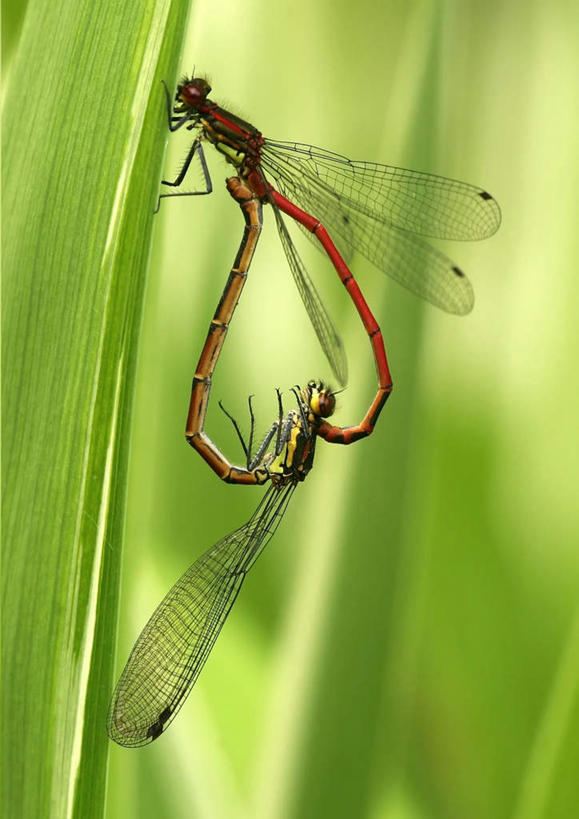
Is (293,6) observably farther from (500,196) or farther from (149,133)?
(149,133)

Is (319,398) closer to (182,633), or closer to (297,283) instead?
(297,283)

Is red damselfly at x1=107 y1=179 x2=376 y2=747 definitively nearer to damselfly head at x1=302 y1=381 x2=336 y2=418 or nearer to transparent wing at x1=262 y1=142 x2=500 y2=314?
damselfly head at x1=302 y1=381 x2=336 y2=418

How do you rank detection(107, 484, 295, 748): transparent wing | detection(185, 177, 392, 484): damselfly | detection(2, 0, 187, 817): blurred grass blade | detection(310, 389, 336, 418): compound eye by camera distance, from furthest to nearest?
detection(310, 389, 336, 418): compound eye → detection(185, 177, 392, 484): damselfly → detection(107, 484, 295, 748): transparent wing → detection(2, 0, 187, 817): blurred grass blade

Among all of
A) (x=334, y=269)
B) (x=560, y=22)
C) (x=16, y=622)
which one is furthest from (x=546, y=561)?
(x=560, y=22)

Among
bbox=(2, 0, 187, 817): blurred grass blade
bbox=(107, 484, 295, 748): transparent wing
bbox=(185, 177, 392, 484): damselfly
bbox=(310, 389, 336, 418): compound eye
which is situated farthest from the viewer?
bbox=(310, 389, 336, 418): compound eye

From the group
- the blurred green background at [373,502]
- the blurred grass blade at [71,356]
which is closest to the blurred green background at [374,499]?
the blurred green background at [373,502]

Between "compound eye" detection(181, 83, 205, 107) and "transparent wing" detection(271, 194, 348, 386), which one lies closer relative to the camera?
"compound eye" detection(181, 83, 205, 107)

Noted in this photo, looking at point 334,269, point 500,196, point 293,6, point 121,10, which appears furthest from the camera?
point 500,196

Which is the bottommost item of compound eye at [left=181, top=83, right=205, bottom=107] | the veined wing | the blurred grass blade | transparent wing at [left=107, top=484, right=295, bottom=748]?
transparent wing at [left=107, top=484, right=295, bottom=748]

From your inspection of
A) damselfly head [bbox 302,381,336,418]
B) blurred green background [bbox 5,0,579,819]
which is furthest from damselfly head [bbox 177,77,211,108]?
damselfly head [bbox 302,381,336,418]
